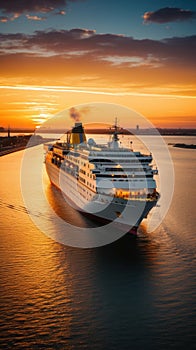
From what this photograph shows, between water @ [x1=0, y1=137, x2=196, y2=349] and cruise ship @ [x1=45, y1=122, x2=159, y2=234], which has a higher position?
cruise ship @ [x1=45, y1=122, x2=159, y2=234]

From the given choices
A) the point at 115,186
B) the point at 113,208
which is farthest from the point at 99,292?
the point at 115,186

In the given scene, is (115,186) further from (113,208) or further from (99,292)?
(99,292)

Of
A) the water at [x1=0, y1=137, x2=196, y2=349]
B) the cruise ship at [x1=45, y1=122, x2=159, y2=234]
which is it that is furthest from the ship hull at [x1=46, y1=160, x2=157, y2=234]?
the water at [x1=0, y1=137, x2=196, y2=349]

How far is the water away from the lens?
13.6 m

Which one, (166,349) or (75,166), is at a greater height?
(75,166)

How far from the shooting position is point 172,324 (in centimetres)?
1436

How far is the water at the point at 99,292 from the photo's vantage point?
44.7 ft

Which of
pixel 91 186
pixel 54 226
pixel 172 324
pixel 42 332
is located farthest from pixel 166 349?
pixel 91 186

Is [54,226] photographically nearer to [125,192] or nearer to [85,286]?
[125,192]

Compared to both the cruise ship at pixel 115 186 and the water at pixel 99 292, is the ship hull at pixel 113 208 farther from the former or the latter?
the water at pixel 99 292

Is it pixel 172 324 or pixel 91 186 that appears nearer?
pixel 172 324

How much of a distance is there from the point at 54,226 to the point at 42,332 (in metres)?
13.4

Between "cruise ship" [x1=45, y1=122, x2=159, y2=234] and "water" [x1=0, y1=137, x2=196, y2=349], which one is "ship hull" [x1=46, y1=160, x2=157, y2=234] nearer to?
"cruise ship" [x1=45, y1=122, x2=159, y2=234]

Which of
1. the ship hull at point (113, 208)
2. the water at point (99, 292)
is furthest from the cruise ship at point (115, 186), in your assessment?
the water at point (99, 292)
